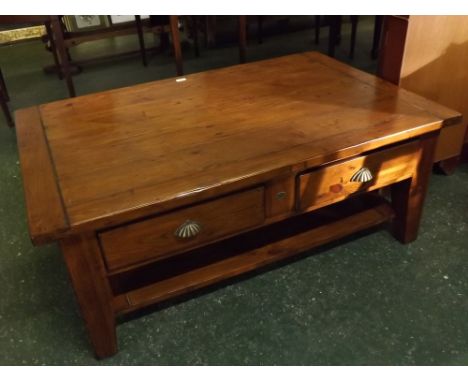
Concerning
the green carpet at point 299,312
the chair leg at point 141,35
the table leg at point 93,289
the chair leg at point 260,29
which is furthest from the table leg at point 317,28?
the table leg at point 93,289

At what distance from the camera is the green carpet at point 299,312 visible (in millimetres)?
1136

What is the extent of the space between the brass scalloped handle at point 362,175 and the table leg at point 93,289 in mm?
670

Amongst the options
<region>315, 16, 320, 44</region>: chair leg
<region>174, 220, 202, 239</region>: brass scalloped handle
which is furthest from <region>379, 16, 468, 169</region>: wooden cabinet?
<region>315, 16, 320, 44</region>: chair leg

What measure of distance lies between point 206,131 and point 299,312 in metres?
0.57

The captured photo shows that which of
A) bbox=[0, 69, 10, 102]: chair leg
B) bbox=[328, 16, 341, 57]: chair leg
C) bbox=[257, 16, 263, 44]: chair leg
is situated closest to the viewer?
bbox=[0, 69, 10, 102]: chair leg

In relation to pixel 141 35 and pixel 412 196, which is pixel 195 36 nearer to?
pixel 141 35

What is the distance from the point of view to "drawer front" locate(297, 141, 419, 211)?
3.66ft

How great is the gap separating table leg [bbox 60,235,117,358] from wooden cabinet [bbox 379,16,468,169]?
112 cm

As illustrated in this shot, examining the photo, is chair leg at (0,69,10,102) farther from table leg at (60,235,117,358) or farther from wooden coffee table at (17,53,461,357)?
table leg at (60,235,117,358)

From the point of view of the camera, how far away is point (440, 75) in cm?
152

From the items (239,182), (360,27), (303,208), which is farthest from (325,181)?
(360,27)

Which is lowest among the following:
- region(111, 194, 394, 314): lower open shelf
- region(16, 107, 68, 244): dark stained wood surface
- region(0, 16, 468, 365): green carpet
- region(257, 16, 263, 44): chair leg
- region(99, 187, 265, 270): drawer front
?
region(0, 16, 468, 365): green carpet

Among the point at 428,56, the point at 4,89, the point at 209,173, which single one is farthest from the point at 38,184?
the point at 4,89
